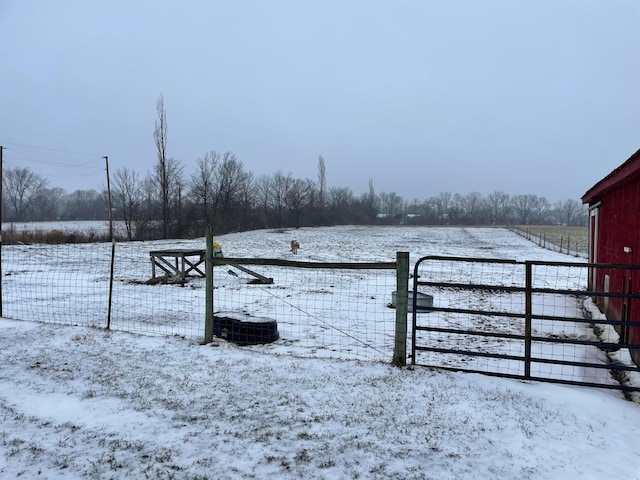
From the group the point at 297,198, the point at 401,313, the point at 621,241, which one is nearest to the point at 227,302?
the point at 401,313

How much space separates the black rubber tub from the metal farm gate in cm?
223

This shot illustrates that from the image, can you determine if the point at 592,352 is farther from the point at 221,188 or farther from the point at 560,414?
the point at 221,188

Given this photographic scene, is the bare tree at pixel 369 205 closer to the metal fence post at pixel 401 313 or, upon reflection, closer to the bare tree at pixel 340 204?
the bare tree at pixel 340 204

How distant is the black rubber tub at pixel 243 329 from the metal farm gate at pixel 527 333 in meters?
2.23

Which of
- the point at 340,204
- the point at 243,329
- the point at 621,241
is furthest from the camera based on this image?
the point at 340,204

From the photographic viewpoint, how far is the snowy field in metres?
3.10

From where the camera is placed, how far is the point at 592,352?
6414mm

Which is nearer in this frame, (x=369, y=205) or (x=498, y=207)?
(x=369, y=205)

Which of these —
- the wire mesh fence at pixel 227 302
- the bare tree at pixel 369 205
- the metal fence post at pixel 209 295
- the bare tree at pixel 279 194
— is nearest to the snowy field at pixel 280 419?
the metal fence post at pixel 209 295

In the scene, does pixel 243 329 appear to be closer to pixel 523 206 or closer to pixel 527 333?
pixel 527 333

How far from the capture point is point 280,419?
12.6 feet

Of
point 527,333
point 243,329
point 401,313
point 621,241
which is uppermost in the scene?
point 621,241

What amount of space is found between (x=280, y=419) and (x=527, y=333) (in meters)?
2.91

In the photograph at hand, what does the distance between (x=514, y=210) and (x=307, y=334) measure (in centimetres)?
15186
